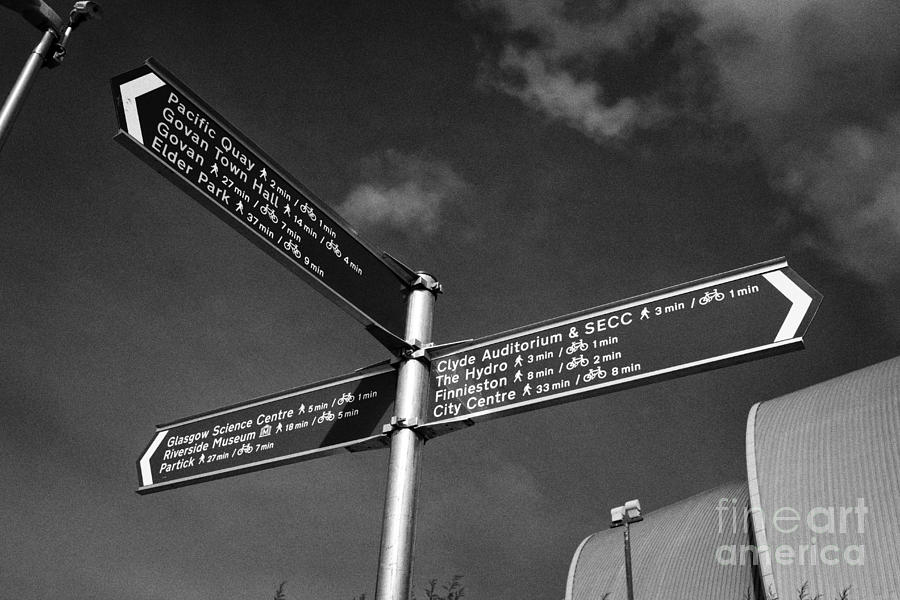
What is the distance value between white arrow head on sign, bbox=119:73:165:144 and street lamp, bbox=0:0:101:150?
5.71 feet

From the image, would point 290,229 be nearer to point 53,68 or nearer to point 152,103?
point 152,103

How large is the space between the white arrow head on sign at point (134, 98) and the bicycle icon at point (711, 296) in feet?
9.50

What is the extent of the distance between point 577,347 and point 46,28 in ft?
14.0

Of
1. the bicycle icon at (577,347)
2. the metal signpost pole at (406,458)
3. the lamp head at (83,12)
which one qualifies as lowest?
the metal signpost pole at (406,458)

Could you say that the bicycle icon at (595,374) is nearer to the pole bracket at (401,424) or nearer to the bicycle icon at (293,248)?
the pole bracket at (401,424)

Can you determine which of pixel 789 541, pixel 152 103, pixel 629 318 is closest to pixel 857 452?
pixel 789 541

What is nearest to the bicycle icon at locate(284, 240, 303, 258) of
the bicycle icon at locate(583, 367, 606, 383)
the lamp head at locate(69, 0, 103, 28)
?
the bicycle icon at locate(583, 367, 606, 383)

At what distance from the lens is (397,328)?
174 inches

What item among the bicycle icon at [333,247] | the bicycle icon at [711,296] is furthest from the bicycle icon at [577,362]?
the bicycle icon at [333,247]

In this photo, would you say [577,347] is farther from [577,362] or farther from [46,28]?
[46,28]

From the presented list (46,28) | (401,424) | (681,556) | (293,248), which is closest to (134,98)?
(293,248)

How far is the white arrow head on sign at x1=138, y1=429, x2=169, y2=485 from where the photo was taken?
506 centimetres

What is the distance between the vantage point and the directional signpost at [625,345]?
377 cm

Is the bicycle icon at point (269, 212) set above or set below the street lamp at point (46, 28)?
below
